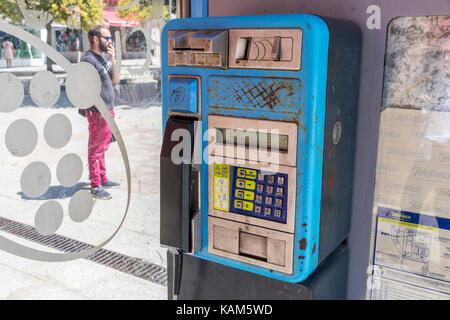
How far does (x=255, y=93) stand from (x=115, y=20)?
1.27 metres

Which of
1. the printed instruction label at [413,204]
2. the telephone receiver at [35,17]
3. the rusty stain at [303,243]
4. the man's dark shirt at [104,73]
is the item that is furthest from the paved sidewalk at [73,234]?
the printed instruction label at [413,204]

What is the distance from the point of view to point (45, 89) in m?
1.74

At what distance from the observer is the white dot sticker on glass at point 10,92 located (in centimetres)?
158

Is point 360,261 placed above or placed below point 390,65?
below

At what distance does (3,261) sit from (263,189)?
1.99 m

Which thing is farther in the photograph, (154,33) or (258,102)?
(154,33)

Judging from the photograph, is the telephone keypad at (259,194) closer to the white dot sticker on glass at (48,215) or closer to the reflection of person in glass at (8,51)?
the reflection of person in glass at (8,51)

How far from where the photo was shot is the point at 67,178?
2105 mm

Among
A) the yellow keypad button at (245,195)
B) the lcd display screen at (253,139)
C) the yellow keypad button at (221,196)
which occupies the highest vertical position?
the lcd display screen at (253,139)

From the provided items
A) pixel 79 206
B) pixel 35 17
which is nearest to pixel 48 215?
pixel 79 206

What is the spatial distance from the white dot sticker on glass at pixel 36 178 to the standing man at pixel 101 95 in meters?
0.37

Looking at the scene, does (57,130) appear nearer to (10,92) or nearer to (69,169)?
(69,169)
